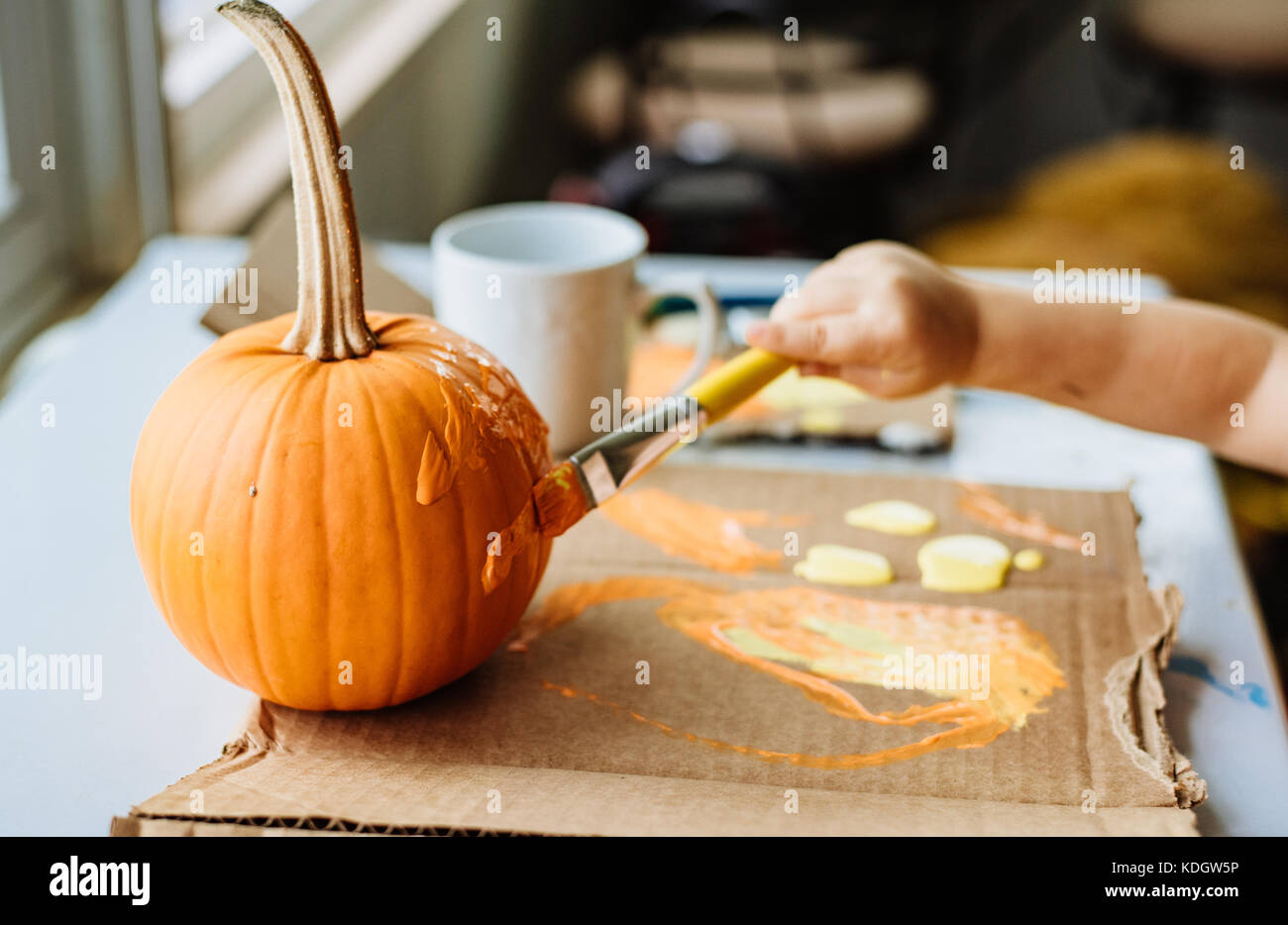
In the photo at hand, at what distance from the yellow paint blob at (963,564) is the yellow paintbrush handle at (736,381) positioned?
0.42 ft

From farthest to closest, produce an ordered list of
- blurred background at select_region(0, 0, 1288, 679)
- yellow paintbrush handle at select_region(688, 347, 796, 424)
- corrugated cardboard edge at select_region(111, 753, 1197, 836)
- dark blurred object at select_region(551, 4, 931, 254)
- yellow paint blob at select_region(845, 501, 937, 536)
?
dark blurred object at select_region(551, 4, 931, 254), blurred background at select_region(0, 0, 1288, 679), yellow paint blob at select_region(845, 501, 937, 536), yellow paintbrush handle at select_region(688, 347, 796, 424), corrugated cardboard edge at select_region(111, 753, 1197, 836)

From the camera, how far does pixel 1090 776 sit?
48 cm

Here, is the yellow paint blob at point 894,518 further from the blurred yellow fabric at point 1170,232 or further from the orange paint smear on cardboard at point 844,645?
Answer: the blurred yellow fabric at point 1170,232

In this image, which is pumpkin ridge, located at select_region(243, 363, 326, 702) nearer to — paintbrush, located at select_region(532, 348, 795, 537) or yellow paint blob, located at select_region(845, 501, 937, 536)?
paintbrush, located at select_region(532, 348, 795, 537)

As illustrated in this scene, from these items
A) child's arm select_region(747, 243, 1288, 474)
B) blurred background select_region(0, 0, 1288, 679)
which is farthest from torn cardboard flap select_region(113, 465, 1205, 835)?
blurred background select_region(0, 0, 1288, 679)

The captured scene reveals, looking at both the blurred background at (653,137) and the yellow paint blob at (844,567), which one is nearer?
the yellow paint blob at (844,567)

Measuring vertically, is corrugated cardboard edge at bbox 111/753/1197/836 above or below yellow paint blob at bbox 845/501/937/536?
below

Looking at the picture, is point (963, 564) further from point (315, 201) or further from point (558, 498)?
point (315, 201)

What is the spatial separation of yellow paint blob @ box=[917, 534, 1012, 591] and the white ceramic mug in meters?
0.17

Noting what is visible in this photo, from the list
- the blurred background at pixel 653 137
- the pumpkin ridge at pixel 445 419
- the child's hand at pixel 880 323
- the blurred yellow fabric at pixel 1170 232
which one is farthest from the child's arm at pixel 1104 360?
the blurred yellow fabric at pixel 1170 232

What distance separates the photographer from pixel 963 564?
0.63 metres

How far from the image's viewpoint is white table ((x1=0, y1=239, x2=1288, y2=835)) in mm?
495

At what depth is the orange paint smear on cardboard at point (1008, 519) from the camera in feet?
2.16

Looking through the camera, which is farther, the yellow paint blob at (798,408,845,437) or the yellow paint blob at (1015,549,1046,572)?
the yellow paint blob at (798,408,845,437)
